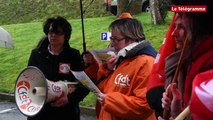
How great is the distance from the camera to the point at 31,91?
11.3 ft

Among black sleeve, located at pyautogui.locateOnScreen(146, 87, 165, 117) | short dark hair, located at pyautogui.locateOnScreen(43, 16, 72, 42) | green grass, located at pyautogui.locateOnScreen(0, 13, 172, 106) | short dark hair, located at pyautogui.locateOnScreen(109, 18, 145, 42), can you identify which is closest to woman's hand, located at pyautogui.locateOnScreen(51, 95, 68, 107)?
short dark hair, located at pyautogui.locateOnScreen(43, 16, 72, 42)

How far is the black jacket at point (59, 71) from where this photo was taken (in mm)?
3639

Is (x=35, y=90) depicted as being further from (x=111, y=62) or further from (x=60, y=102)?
(x=111, y=62)

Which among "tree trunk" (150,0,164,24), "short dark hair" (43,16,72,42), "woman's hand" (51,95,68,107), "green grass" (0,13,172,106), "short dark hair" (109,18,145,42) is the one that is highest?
"short dark hair" (109,18,145,42)

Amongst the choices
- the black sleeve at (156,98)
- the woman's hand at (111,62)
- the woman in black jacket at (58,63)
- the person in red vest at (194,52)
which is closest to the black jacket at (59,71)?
the woman in black jacket at (58,63)

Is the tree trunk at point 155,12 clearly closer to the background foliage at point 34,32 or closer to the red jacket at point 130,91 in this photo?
the background foliage at point 34,32

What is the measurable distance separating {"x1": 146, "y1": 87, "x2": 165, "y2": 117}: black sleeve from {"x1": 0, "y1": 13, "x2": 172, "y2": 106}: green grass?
5.60 metres

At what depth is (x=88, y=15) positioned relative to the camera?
1828 centimetres

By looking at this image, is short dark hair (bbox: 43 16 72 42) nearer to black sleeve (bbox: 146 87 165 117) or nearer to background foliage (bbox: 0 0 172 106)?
black sleeve (bbox: 146 87 165 117)

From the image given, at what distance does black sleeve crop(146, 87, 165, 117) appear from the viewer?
7.04 ft

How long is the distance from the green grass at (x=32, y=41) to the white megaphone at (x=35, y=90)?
170 inches

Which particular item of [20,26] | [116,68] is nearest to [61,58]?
[116,68]

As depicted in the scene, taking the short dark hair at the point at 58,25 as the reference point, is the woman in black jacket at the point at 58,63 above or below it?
below

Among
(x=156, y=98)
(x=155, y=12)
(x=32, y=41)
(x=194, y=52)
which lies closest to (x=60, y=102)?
(x=156, y=98)
